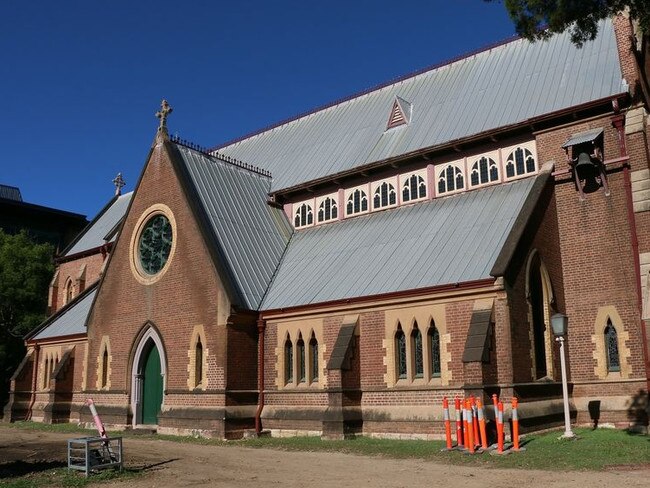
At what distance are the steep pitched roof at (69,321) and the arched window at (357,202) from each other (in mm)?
13856

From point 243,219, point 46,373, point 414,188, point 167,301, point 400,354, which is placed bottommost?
point 46,373

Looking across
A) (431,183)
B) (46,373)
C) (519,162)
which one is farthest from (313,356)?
(46,373)

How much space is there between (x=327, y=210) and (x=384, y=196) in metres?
2.76

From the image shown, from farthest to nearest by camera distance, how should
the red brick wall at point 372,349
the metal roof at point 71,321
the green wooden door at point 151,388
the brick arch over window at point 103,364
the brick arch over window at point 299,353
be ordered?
1. the metal roof at point 71,321
2. the brick arch over window at point 103,364
3. the green wooden door at point 151,388
4. the brick arch over window at point 299,353
5. the red brick wall at point 372,349

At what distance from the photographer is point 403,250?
21.7 meters

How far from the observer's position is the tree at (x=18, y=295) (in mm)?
38031

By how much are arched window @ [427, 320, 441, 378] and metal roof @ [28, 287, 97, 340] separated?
18.0 m

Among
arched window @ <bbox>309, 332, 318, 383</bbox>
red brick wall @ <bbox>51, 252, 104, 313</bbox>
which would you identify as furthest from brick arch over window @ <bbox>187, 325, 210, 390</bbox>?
red brick wall @ <bbox>51, 252, 104, 313</bbox>

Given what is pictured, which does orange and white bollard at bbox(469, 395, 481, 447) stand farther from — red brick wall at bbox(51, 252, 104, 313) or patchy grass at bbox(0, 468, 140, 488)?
red brick wall at bbox(51, 252, 104, 313)

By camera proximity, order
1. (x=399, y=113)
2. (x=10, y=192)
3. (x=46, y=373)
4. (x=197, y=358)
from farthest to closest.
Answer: (x=10, y=192) → (x=46, y=373) → (x=399, y=113) → (x=197, y=358)

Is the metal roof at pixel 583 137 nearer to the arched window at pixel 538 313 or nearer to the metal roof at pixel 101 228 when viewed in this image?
the arched window at pixel 538 313

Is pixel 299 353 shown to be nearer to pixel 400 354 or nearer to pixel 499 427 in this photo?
pixel 400 354

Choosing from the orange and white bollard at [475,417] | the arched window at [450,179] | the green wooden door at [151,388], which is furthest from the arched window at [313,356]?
the arched window at [450,179]

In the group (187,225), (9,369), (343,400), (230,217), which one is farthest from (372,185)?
(9,369)
